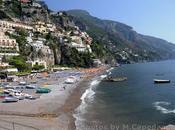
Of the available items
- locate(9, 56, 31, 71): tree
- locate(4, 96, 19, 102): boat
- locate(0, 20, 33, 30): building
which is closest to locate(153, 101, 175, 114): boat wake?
locate(4, 96, 19, 102): boat

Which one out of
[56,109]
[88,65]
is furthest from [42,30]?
[56,109]

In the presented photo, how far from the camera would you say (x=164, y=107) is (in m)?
58.3

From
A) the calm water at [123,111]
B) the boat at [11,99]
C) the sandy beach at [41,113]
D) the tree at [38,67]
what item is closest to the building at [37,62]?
the tree at [38,67]

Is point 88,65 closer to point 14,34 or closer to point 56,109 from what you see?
point 14,34

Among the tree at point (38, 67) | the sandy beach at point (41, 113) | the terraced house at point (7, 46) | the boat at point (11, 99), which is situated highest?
the terraced house at point (7, 46)

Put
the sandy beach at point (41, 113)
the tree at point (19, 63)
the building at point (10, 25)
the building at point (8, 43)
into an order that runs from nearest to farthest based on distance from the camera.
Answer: the sandy beach at point (41, 113) < the tree at point (19, 63) < the building at point (8, 43) < the building at point (10, 25)

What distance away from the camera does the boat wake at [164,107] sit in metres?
54.2

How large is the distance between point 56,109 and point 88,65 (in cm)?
13448

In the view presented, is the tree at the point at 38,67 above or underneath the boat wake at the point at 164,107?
above

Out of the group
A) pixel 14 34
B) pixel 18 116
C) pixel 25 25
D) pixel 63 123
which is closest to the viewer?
pixel 63 123

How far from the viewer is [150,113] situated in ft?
175

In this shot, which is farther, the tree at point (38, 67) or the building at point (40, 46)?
the building at point (40, 46)

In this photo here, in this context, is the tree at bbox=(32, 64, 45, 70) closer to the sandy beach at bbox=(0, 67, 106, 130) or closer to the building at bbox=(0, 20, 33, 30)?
the building at bbox=(0, 20, 33, 30)

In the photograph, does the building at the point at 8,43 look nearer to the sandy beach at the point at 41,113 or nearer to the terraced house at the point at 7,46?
the terraced house at the point at 7,46
